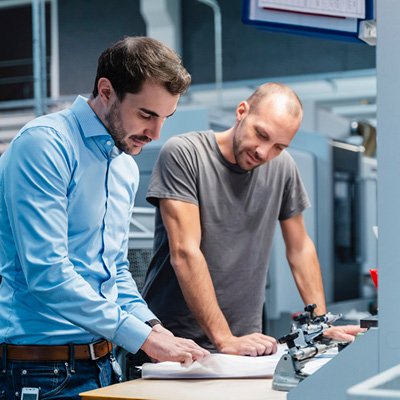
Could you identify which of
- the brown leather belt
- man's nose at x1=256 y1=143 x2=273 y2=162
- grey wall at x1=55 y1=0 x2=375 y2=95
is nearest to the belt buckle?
the brown leather belt

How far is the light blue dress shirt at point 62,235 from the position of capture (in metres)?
1.38

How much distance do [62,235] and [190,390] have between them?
41 centimetres

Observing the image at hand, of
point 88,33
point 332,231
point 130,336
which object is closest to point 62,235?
point 130,336

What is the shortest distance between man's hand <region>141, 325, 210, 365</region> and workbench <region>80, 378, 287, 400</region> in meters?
0.06

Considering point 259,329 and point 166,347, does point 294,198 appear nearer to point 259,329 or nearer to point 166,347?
point 259,329

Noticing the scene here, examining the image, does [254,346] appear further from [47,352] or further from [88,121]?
[88,121]

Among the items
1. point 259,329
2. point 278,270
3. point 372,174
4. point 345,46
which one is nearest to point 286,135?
point 259,329

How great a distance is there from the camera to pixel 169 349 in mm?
1447

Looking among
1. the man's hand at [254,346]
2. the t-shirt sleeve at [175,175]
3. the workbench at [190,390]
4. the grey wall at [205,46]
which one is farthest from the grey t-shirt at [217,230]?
the grey wall at [205,46]

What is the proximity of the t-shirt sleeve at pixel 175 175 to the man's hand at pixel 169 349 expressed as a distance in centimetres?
59

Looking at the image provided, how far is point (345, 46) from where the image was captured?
8.77 metres

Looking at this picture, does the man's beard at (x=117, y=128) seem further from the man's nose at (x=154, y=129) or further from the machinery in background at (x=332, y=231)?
the machinery in background at (x=332, y=231)

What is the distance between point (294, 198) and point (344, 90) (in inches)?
277

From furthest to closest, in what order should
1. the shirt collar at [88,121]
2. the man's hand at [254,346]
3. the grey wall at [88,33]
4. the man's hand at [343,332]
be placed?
1. the grey wall at [88,33]
2. the man's hand at [343,332]
3. the man's hand at [254,346]
4. the shirt collar at [88,121]
